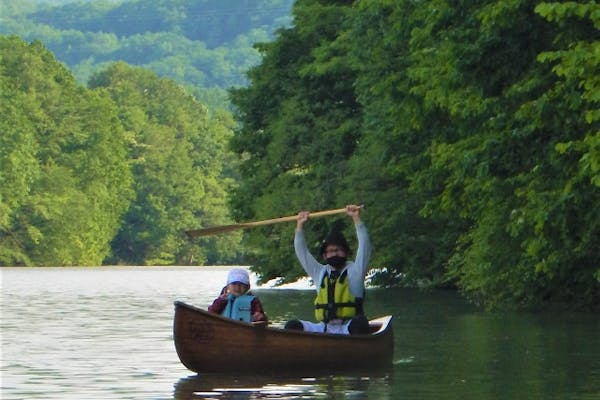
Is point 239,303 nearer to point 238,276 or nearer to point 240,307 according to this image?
point 240,307

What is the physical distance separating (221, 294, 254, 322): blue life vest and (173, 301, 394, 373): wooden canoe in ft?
1.56

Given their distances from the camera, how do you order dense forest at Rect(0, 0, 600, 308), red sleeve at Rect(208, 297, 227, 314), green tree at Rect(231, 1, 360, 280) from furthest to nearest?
green tree at Rect(231, 1, 360, 280), dense forest at Rect(0, 0, 600, 308), red sleeve at Rect(208, 297, 227, 314)

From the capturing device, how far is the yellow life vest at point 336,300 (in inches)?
940

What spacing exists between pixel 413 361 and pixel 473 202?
33.5 ft

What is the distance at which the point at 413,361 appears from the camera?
26.5 metres

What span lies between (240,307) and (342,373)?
1630 millimetres

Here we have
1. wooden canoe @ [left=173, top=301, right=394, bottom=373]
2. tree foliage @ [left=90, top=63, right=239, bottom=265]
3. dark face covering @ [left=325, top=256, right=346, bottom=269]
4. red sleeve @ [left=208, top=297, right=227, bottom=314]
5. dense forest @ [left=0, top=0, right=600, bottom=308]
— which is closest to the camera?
wooden canoe @ [left=173, top=301, right=394, bottom=373]

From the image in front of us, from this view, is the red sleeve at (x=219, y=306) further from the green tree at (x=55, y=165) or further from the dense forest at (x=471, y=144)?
the green tree at (x=55, y=165)

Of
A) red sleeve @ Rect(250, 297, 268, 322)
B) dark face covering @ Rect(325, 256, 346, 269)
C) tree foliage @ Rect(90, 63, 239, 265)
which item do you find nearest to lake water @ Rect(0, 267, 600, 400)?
red sleeve @ Rect(250, 297, 268, 322)

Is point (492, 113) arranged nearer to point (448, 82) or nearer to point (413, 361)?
point (448, 82)

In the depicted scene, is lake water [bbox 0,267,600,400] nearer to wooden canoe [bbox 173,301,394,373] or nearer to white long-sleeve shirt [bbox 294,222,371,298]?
wooden canoe [bbox 173,301,394,373]

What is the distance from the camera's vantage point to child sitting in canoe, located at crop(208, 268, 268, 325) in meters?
23.1

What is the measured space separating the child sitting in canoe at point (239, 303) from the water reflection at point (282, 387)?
77cm

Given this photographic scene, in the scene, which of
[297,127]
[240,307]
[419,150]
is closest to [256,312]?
[240,307]
